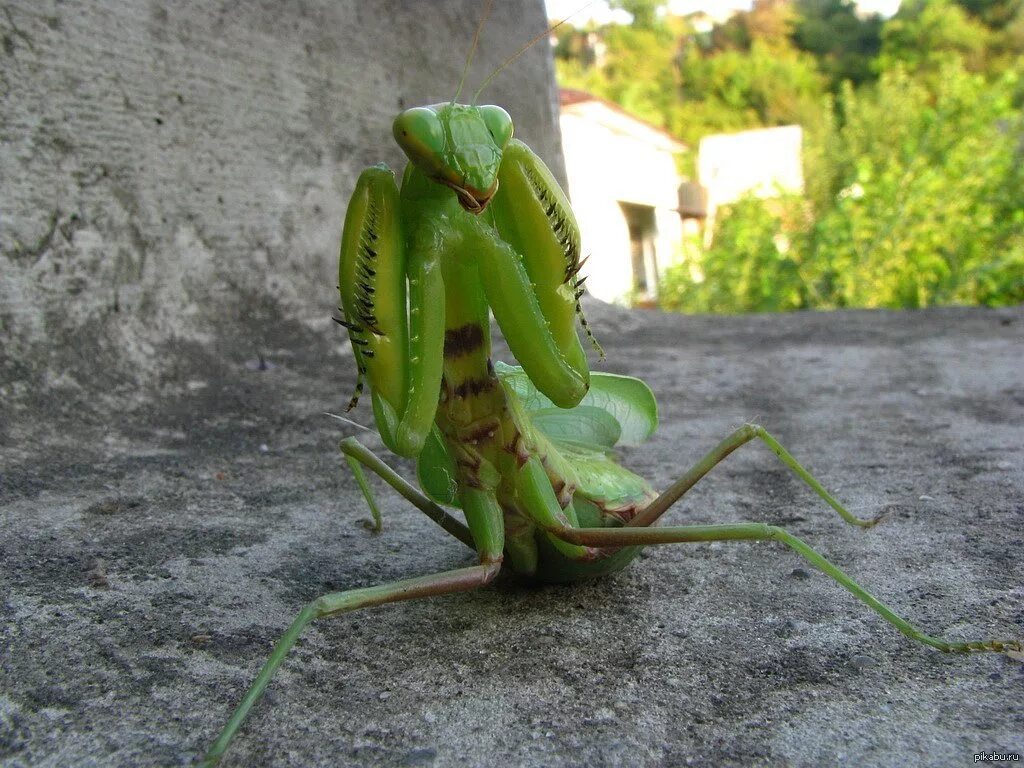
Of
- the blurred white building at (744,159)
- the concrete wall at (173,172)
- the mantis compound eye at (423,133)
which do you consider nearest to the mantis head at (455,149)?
the mantis compound eye at (423,133)

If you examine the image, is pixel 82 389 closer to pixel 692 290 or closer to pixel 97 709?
pixel 97 709

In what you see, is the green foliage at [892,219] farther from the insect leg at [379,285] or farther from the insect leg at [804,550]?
the insect leg at [379,285]

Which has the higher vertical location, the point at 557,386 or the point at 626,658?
the point at 557,386

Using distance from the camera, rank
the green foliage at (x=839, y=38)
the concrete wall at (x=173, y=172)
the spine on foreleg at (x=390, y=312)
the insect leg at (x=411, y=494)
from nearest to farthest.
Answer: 1. the spine on foreleg at (x=390, y=312)
2. the insect leg at (x=411, y=494)
3. the concrete wall at (x=173, y=172)
4. the green foliage at (x=839, y=38)

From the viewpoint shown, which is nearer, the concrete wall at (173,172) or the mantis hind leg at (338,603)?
the mantis hind leg at (338,603)

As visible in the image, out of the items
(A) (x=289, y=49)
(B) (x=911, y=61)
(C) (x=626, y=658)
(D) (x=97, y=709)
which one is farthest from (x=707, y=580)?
(B) (x=911, y=61)

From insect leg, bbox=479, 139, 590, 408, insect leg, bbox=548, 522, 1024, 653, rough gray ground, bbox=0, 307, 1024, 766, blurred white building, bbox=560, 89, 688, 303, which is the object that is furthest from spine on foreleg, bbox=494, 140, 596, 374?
blurred white building, bbox=560, 89, 688, 303
